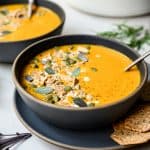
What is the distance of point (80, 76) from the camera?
86 centimetres

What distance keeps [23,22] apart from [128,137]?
53cm

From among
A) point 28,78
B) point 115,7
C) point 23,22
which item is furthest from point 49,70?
point 115,7

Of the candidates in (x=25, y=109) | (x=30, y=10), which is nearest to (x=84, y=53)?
(x=25, y=109)

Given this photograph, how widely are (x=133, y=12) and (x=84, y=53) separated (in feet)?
1.11

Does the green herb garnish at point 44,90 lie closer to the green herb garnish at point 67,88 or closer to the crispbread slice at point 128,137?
the green herb garnish at point 67,88

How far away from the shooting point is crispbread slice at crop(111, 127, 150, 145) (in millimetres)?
720

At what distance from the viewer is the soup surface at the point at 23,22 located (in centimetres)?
107

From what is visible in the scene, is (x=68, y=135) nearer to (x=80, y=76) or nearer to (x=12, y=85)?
(x=80, y=76)

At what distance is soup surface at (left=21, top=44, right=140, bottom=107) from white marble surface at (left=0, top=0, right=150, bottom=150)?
0.26 feet

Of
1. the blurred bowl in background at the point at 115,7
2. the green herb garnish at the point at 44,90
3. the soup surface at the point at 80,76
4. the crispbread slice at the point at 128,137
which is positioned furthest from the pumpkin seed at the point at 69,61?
the blurred bowl in background at the point at 115,7

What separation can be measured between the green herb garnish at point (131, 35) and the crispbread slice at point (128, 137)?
37 centimetres

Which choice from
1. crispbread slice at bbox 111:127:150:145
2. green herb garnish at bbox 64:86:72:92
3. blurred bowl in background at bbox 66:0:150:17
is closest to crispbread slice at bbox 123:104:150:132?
crispbread slice at bbox 111:127:150:145

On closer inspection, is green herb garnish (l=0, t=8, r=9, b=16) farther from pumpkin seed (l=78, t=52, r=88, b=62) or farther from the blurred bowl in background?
pumpkin seed (l=78, t=52, r=88, b=62)

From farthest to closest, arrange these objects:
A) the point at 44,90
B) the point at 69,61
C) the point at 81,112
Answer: the point at 69,61 < the point at 44,90 < the point at 81,112
